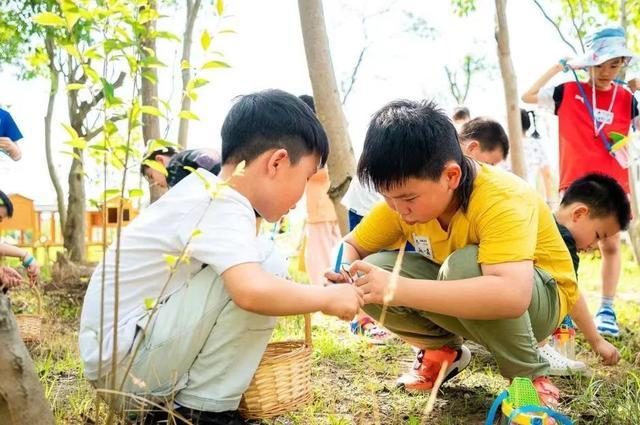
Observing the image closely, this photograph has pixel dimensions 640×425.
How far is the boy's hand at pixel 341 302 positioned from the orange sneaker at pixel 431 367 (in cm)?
70

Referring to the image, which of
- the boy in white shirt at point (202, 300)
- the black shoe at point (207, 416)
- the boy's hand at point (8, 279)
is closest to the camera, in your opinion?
the boy in white shirt at point (202, 300)

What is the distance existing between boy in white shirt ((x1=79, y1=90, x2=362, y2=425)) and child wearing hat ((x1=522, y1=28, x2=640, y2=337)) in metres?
2.44

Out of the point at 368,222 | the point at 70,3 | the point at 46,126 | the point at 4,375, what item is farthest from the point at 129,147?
the point at 46,126

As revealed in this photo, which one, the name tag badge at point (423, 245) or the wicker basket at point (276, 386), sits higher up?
the name tag badge at point (423, 245)

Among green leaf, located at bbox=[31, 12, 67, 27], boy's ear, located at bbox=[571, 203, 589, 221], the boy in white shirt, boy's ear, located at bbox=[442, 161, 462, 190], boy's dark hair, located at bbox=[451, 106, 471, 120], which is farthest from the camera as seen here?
boy's dark hair, located at bbox=[451, 106, 471, 120]

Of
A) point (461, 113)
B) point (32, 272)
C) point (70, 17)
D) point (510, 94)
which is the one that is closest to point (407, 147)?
point (70, 17)

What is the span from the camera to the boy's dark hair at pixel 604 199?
2787 millimetres

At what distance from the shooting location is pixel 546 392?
199cm

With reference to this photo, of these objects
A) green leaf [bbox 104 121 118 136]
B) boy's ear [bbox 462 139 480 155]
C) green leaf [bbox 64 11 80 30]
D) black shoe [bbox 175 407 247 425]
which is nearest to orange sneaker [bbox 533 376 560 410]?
black shoe [bbox 175 407 247 425]

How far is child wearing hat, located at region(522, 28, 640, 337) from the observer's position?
3.56 m

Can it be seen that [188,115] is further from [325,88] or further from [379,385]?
[325,88]

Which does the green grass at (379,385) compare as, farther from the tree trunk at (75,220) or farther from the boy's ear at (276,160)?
the tree trunk at (75,220)

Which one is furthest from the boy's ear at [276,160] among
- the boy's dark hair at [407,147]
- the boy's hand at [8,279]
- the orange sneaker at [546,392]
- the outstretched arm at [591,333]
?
the boy's hand at [8,279]

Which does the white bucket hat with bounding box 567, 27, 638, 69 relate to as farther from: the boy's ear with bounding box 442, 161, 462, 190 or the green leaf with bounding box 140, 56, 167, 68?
the green leaf with bounding box 140, 56, 167, 68
